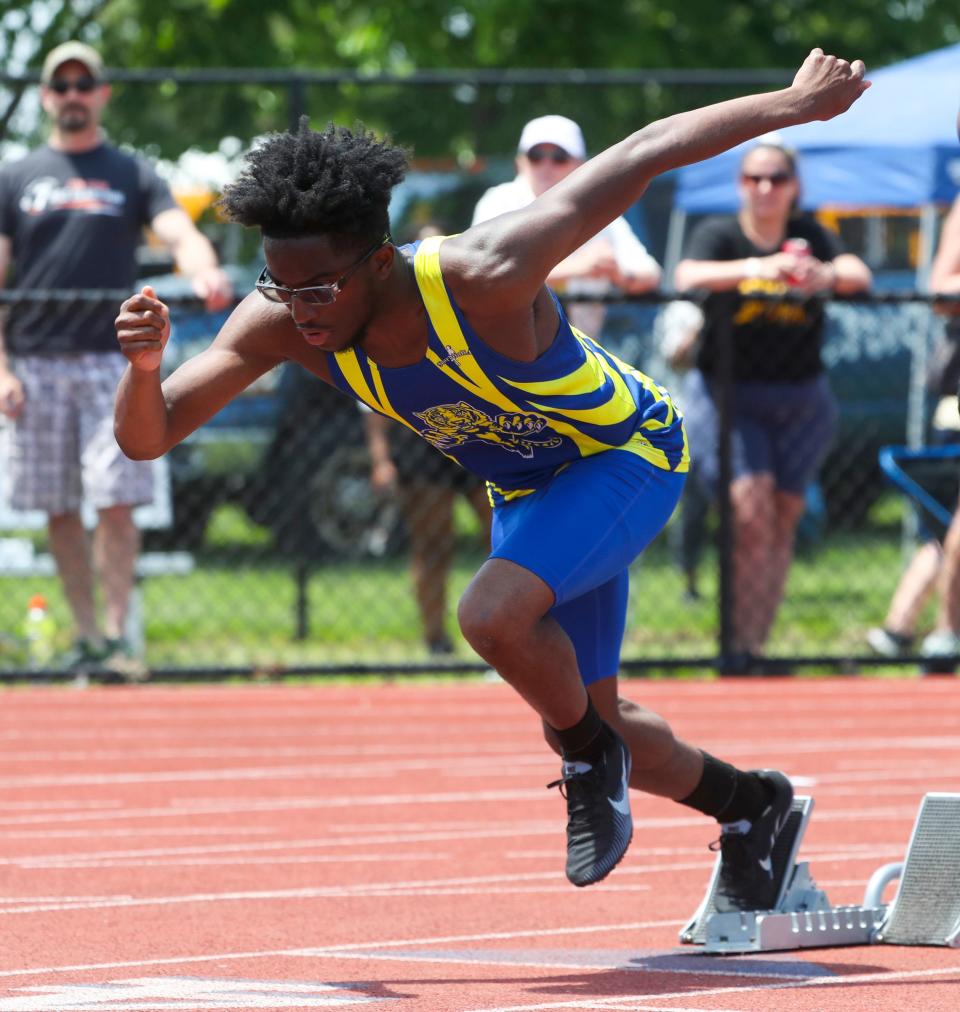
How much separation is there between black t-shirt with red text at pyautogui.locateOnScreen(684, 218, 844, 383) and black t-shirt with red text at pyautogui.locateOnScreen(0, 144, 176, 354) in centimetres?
271

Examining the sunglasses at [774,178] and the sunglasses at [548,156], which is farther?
the sunglasses at [774,178]

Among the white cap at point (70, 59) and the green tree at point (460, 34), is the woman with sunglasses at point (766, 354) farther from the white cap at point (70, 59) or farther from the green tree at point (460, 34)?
the green tree at point (460, 34)

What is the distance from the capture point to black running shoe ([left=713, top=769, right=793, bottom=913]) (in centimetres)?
519

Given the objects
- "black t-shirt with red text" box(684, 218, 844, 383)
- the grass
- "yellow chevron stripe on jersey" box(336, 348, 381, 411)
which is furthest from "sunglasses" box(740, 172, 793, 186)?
"yellow chevron stripe on jersey" box(336, 348, 381, 411)

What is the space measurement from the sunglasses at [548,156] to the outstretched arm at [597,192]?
185 inches

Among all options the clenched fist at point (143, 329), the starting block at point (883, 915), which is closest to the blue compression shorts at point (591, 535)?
the starting block at point (883, 915)

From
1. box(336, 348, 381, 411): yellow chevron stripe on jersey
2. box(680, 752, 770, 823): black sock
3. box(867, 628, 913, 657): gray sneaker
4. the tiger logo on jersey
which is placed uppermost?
box(336, 348, 381, 411): yellow chevron stripe on jersey

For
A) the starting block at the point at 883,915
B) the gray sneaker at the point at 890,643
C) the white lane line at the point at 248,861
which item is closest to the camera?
the starting block at the point at 883,915

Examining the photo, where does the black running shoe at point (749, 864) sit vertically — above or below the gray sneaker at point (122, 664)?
above

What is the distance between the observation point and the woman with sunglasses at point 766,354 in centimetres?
1004

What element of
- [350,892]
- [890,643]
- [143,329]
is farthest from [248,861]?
[890,643]

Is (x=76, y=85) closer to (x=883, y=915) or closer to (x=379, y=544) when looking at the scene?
(x=379, y=544)

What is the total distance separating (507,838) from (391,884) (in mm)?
→ 843

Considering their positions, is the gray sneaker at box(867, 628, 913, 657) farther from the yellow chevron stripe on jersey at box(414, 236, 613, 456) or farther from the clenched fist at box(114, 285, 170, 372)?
the clenched fist at box(114, 285, 170, 372)
